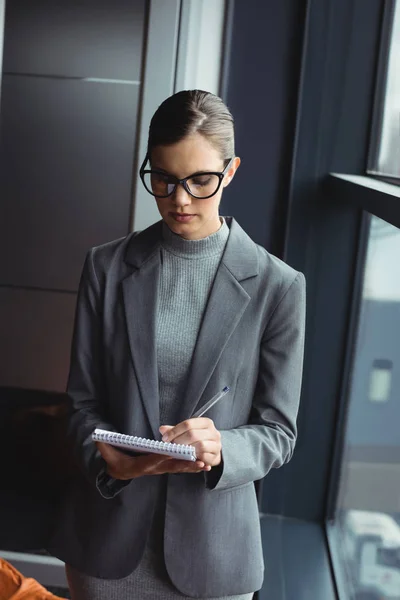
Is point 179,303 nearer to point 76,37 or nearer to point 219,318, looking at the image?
point 219,318

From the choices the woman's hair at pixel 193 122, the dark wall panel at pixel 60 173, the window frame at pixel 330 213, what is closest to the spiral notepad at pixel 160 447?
the woman's hair at pixel 193 122

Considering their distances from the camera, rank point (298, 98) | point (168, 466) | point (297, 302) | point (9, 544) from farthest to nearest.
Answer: point (9, 544) → point (298, 98) → point (297, 302) → point (168, 466)

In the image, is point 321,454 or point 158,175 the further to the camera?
Result: point 321,454

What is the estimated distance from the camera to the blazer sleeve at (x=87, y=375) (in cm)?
147

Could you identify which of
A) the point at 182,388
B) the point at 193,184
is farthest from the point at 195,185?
the point at 182,388

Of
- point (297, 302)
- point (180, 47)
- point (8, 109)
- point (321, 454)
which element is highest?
point (180, 47)

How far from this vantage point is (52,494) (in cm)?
297

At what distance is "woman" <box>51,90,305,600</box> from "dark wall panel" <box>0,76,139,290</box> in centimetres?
119

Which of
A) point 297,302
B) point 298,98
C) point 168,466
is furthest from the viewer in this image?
point 298,98

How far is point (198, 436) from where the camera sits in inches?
50.0

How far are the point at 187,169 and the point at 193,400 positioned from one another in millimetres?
397

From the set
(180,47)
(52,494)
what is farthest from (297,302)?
(52,494)

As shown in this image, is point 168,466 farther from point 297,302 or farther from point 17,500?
point 17,500

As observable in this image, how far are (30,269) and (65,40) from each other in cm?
77
